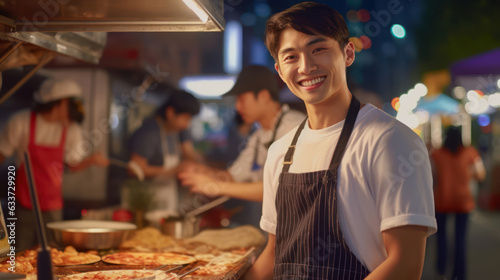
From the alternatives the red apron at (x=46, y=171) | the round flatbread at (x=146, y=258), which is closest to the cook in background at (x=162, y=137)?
the red apron at (x=46, y=171)

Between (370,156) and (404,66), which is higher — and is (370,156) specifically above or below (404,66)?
below

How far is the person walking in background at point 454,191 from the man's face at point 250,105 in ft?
12.5

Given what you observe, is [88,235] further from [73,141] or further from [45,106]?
[73,141]

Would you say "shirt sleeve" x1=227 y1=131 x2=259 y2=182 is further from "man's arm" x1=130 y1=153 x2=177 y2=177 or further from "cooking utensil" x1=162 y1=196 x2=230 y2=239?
"man's arm" x1=130 y1=153 x2=177 y2=177

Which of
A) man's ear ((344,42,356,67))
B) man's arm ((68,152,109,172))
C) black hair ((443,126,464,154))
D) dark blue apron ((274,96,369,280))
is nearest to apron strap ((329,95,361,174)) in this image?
dark blue apron ((274,96,369,280))

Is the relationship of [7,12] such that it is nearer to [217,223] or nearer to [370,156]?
[370,156]

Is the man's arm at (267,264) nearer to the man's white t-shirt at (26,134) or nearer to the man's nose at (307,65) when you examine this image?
the man's nose at (307,65)

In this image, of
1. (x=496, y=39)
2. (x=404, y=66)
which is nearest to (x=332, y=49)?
(x=496, y=39)

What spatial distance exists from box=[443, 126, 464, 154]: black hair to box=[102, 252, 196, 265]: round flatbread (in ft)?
17.2

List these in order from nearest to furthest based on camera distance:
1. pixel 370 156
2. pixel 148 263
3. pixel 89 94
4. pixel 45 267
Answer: pixel 45 267
pixel 370 156
pixel 148 263
pixel 89 94

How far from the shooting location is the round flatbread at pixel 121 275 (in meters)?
2.47

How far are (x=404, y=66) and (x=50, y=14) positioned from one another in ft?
99.9

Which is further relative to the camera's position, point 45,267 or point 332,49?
point 332,49

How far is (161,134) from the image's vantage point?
19.7 feet
